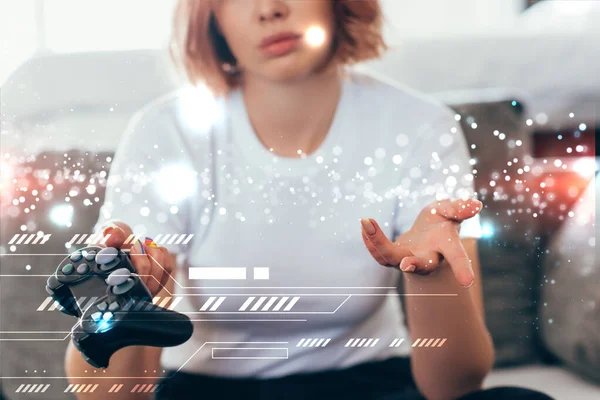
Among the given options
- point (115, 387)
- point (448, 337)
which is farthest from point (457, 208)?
point (115, 387)

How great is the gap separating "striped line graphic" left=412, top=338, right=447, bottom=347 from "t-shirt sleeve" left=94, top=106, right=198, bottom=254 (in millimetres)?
422

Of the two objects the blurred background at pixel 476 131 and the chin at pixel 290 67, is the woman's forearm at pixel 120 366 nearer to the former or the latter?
the blurred background at pixel 476 131

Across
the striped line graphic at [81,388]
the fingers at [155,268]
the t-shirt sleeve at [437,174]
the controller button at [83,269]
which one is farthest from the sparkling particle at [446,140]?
the striped line graphic at [81,388]

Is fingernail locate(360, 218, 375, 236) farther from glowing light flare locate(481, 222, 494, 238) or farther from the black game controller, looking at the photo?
the black game controller

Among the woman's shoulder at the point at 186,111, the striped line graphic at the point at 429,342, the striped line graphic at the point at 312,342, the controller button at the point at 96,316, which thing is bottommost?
the striped line graphic at the point at 429,342

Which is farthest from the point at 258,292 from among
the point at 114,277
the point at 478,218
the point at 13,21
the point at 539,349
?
the point at 13,21

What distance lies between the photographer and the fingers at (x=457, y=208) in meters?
0.77

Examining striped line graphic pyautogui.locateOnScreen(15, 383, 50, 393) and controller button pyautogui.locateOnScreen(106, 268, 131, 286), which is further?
striped line graphic pyautogui.locateOnScreen(15, 383, 50, 393)

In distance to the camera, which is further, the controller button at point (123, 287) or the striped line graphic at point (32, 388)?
the striped line graphic at point (32, 388)

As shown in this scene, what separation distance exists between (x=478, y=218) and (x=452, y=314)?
0.17 metres

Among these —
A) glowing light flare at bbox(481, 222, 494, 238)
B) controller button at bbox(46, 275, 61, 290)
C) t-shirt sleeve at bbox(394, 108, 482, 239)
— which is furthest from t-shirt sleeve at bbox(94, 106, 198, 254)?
glowing light flare at bbox(481, 222, 494, 238)

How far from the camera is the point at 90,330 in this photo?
74 centimetres

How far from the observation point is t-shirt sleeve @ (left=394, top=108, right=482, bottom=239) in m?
0.77

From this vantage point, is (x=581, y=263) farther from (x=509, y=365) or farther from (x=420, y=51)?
(x=420, y=51)
